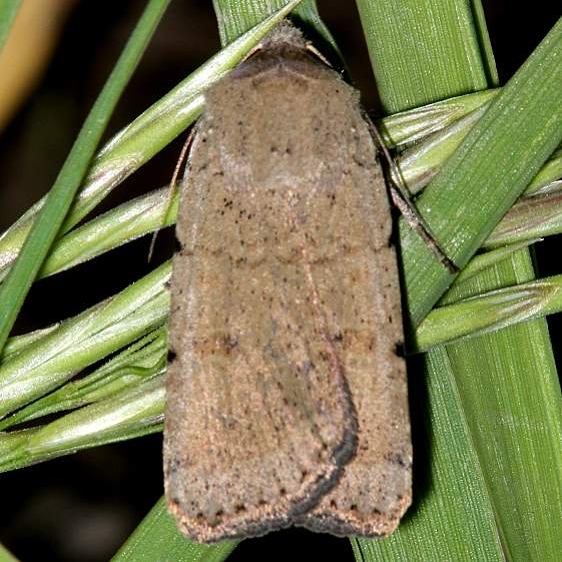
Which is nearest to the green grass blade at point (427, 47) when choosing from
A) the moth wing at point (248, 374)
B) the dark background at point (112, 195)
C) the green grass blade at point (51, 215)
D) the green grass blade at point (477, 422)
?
the green grass blade at point (477, 422)

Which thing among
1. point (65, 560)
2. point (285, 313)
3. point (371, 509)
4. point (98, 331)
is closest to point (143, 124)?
point (98, 331)

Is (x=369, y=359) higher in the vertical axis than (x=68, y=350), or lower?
lower

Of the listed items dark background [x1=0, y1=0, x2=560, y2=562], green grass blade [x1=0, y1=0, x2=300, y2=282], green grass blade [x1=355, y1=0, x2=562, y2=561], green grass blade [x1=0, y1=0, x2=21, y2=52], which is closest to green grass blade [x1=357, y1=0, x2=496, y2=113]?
green grass blade [x1=355, y1=0, x2=562, y2=561]

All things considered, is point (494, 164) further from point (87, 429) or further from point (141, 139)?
point (87, 429)

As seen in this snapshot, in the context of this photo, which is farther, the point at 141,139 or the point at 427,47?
the point at 427,47

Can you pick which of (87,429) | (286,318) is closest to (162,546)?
(87,429)

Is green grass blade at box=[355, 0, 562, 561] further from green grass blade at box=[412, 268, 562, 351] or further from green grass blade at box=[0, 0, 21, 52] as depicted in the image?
green grass blade at box=[0, 0, 21, 52]
